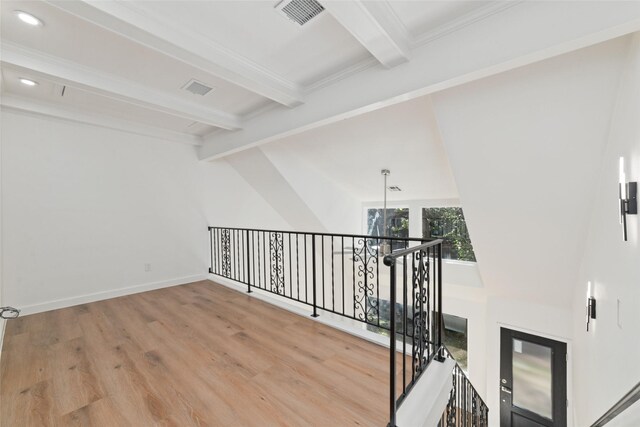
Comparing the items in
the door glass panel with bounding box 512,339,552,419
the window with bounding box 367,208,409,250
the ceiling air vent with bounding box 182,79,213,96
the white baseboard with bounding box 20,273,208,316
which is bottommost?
the door glass panel with bounding box 512,339,552,419

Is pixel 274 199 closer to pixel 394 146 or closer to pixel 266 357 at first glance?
pixel 394 146

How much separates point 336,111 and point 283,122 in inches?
37.1

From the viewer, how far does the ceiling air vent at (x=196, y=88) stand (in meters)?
3.20

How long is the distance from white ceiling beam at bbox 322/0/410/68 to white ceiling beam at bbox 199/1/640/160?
0.19 m

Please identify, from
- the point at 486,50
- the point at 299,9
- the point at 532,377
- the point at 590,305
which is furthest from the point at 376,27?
the point at 532,377

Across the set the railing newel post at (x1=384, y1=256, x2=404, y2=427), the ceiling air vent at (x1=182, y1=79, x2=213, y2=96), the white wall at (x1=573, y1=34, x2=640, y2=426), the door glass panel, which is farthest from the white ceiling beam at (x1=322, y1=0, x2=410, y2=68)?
the door glass panel

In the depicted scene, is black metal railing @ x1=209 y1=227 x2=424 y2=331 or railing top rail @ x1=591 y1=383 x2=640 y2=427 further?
black metal railing @ x1=209 y1=227 x2=424 y2=331

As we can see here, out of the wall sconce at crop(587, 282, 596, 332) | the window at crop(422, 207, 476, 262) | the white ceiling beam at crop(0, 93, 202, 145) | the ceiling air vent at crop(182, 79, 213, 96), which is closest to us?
the wall sconce at crop(587, 282, 596, 332)

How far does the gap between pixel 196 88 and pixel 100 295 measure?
3.25m

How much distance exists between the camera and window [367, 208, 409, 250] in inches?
259

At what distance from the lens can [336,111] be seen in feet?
10.2

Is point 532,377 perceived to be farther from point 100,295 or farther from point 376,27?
point 100,295

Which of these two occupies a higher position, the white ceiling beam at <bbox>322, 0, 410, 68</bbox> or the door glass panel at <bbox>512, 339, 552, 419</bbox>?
the white ceiling beam at <bbox>322, 0, 410, 68</bbox>

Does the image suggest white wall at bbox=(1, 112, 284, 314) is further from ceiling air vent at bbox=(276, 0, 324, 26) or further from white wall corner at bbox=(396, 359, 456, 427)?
white wall corner at bbox=(396, 359, 456, 427)
